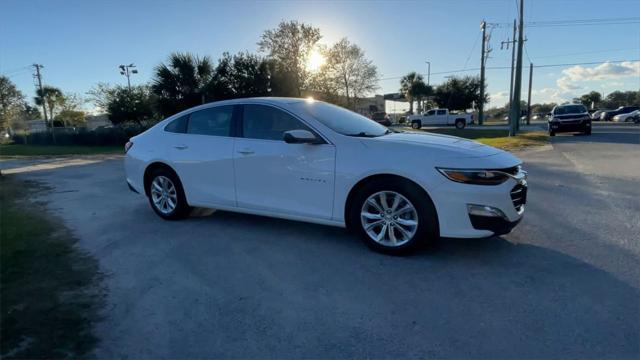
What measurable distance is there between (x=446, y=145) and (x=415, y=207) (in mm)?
721

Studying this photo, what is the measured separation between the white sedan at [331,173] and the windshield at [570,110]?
19.7 m

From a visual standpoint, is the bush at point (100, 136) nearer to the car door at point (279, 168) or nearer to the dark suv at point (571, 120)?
the dark suv at point (571, 120)

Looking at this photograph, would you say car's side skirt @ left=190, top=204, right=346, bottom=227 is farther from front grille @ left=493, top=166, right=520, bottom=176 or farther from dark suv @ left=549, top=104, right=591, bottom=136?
dark suv @ left=549, top=104, right=591, bottom=136

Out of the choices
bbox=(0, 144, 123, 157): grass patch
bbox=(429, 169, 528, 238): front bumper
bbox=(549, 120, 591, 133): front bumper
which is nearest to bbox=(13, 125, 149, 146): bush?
bbox=(0, 144, 123, 157): grass patch

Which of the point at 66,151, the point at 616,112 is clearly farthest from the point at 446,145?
the point at 616,112

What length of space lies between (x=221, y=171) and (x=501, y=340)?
3537 mm

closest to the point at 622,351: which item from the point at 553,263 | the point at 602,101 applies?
the point at 553,263

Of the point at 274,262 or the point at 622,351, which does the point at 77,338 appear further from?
the point at 622,351

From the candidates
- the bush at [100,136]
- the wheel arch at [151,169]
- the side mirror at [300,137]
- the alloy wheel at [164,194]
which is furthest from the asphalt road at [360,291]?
the bush at [100,136]

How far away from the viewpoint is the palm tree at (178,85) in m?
22.8

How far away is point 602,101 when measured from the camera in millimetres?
85438

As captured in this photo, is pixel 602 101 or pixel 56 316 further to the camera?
pixel 602 101

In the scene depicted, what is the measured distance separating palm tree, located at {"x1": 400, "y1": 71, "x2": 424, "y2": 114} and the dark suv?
42422 mm

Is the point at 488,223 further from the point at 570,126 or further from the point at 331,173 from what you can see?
the point at 570,126
